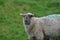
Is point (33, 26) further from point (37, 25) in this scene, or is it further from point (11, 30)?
point (11, 30)

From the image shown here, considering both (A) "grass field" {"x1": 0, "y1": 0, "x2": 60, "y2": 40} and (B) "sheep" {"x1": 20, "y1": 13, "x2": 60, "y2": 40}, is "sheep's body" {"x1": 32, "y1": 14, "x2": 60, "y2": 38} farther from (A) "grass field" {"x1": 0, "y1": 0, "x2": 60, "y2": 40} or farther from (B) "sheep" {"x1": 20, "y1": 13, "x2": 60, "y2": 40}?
(A) "grass field" {"x1": 0, "y1": 0, "x2": 60, "y2": 40}

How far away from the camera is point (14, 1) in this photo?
10859 millimetres

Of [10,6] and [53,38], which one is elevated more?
[10,6]

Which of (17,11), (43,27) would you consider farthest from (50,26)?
(17,11)

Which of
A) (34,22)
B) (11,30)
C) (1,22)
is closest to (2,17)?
(1,22)

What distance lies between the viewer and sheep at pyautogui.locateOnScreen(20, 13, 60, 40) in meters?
6.59

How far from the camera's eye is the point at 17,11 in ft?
33.5

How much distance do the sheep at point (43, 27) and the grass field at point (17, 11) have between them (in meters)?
1.67

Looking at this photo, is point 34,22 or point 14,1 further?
point 14,1

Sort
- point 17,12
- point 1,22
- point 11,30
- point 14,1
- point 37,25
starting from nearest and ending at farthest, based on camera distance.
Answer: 1. point 37,25
2. point 11,30
3. point 1,22
4. point 17,12
5. point 14,1

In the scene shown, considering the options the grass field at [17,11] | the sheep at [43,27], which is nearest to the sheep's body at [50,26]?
the sheep at [43,27]

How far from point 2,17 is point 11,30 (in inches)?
40.1

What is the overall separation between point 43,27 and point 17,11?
12.1 feet

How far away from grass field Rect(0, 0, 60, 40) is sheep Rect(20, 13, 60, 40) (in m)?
1.67
